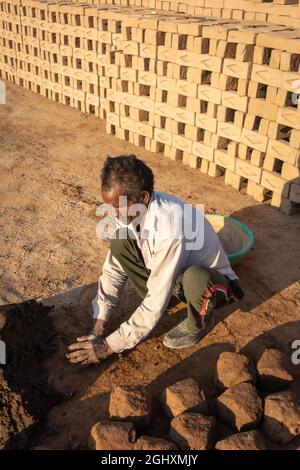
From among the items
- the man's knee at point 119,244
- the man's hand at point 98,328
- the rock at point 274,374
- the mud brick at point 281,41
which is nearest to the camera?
the rock at point 274,374

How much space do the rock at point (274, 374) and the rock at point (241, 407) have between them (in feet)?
0.69

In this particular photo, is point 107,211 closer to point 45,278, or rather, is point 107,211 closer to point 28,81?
point 45,278

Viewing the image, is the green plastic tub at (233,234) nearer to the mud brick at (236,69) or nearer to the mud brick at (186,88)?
the mud brick at (236,69)

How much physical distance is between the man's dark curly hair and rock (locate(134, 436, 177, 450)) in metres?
1.30

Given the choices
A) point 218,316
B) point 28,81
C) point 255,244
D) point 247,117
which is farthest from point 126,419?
point 28,81

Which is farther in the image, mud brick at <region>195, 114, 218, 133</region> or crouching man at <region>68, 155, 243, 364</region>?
mud brick at <region>195, 114, 218, 133</region>

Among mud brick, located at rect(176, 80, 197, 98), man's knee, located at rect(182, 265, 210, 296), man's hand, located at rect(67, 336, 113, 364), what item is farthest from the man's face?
mud brick, located at rect(176, 80, 197, 98)

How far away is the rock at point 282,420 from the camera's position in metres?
2.41

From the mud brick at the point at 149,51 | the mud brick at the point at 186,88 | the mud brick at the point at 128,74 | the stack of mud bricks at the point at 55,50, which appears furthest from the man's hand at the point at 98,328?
the stack of mud bricks at the point at 55,50

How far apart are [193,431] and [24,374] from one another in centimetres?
118

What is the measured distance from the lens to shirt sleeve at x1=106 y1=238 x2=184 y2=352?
2682 millimetres

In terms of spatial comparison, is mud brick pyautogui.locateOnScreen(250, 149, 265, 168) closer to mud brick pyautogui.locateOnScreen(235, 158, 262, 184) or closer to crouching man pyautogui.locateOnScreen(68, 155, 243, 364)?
mud brick pyautogui.locateOnScreen(235, 158, 262, 184)

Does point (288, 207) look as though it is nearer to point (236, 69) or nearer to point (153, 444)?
point (236, 69)

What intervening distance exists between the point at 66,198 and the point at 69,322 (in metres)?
2.30
